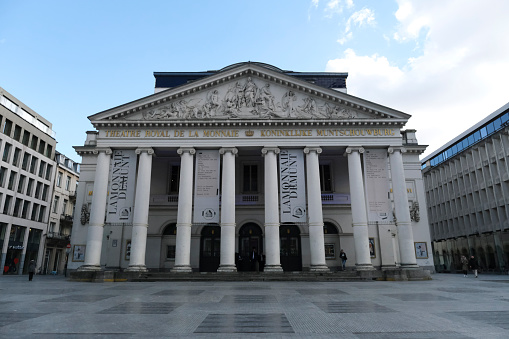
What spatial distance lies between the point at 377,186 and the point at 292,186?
6.18 meters

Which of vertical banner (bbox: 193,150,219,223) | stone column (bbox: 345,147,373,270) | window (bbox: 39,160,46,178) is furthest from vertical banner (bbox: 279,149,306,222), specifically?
window (bbox: 39,160,46,178)

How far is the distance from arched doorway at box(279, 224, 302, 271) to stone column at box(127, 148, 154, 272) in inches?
445

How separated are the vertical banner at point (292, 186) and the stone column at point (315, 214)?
675 millimetres

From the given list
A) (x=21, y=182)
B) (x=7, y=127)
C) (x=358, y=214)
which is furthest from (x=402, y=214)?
(x=21, y=182)

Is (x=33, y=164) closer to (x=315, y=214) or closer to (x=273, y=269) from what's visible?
(x=273, y=269)

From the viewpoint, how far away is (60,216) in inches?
1923

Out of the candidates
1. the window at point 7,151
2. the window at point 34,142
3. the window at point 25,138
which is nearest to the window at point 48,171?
the window at point 34,142

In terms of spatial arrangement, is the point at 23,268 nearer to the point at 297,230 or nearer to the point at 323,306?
the point at 297,230

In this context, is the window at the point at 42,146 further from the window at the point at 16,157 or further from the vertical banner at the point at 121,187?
the vertical banner at the point at 121,187

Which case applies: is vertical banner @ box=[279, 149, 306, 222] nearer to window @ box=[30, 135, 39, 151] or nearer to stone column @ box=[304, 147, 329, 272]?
stone column @ box=[304, 147, 329, 272]

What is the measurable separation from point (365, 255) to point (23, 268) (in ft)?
125

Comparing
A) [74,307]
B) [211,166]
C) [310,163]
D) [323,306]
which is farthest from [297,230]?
[74,307]

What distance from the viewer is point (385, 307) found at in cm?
1000

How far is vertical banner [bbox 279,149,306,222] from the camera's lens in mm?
24823
